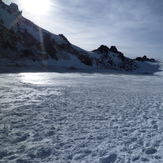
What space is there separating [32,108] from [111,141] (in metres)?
5.18

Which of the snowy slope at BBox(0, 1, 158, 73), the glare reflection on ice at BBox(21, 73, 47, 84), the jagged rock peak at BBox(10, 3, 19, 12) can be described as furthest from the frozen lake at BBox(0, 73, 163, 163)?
the jagged rock peak at BBox(10, 3, 19, 12)

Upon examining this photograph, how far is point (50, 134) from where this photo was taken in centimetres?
535

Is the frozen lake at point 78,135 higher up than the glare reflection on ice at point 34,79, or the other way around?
the glare reflection on ice at point 34,79

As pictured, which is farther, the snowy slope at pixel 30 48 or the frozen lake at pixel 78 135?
the snowy slope at pixel 30 48

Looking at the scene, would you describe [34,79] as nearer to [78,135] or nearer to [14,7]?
[78,135]

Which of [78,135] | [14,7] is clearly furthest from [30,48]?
[78,135]

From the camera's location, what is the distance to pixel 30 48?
57656 millimetres

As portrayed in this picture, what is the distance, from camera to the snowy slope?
157 ft

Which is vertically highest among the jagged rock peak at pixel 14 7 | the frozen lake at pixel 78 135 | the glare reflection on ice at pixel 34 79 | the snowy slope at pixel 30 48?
the jagged rock peak at pixel 14 7

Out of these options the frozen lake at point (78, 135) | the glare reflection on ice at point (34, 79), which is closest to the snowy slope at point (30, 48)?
the glare reflection on ice at point (34, 79)

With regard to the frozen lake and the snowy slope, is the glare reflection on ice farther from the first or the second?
the snowy slope

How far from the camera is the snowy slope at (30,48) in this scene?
47.9 meters

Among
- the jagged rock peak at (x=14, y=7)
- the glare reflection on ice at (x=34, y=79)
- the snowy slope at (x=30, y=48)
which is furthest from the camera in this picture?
the jagged rock peak at (x=14, y=7)

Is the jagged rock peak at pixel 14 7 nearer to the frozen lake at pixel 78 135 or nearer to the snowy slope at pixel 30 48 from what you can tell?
the snowy slope at pixel 30 48
